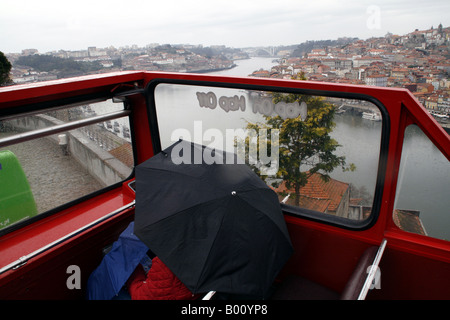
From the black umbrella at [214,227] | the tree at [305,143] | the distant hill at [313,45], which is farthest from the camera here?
the distant hill at [313,45]

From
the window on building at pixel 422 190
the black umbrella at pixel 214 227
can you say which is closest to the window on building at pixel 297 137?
the window on building at pixel 422 190

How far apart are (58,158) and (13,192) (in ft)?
1.48

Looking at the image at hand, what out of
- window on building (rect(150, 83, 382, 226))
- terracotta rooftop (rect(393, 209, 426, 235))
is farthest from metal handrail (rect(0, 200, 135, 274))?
terracotta rooftop (rect(393, 209, 426, 235))

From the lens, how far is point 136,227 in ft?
6.30

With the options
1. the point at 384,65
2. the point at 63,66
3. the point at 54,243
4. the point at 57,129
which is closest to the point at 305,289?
the point at 384,65

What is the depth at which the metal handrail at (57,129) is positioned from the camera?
2.18 metres

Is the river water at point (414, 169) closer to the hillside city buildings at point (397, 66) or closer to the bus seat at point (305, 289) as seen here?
the hillside city buildings at point (397, 66)

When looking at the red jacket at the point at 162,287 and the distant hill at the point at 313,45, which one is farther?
the distant hill at the point at 313,45

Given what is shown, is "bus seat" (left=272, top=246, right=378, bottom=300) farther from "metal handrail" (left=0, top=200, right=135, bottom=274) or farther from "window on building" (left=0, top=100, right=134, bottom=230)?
"window on building" (left=0, top=100, right=134, bottom=230)

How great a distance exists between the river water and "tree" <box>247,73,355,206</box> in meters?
0.10

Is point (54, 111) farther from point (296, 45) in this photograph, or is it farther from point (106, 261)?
point (296, 45)

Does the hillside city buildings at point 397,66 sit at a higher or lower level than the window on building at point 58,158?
higher

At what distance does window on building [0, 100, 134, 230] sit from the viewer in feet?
7.86

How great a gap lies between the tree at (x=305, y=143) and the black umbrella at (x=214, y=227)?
0.38 meters
